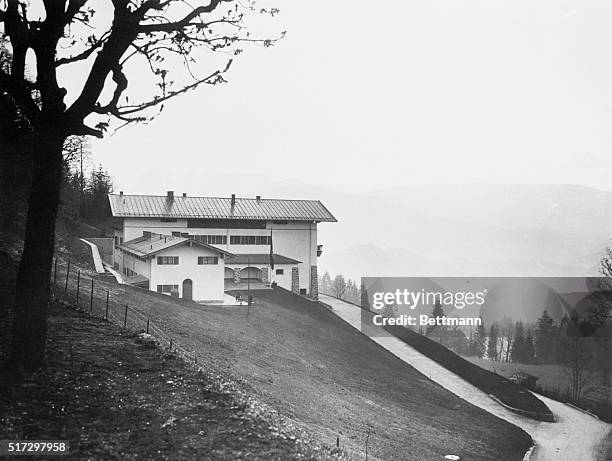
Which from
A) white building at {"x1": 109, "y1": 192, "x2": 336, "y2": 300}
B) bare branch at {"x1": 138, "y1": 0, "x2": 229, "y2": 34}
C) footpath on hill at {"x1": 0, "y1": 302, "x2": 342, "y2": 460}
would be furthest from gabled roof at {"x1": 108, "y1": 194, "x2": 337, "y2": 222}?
bare branch at {"x1": 138, "y1": 0, "x2": 229, "y2": 34}

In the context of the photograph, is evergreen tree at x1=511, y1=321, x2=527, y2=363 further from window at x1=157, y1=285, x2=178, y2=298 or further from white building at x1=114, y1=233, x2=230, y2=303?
window at x1=157, y1=285, x2=178, y2=298

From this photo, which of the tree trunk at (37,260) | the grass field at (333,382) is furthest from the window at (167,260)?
the tree trunk at (37,260)

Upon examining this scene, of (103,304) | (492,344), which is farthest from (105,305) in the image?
(492,344)

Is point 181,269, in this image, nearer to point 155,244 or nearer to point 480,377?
point 155,244

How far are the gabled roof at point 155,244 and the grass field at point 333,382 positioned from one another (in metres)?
3.91

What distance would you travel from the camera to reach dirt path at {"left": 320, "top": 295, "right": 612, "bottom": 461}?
17.4 metres

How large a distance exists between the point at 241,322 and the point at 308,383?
851cm

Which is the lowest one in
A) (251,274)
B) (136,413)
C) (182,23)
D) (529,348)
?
(529,348)

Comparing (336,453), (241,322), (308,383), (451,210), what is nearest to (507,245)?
(451,210)

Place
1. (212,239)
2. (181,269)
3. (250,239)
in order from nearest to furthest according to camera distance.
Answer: (181,269) < (212,239) < (250,239)

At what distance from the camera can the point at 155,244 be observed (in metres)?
31.2

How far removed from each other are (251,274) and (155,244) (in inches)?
368

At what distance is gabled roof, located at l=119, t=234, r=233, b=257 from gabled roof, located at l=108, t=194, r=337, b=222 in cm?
316

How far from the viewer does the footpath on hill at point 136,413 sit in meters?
6.05
